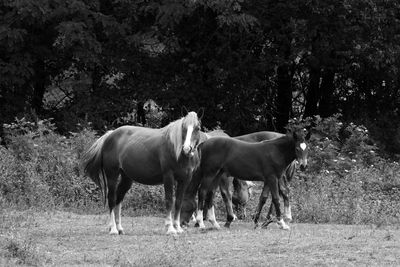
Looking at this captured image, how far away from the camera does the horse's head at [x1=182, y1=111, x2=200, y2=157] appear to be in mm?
13859

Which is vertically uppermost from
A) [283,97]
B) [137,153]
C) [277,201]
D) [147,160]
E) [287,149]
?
[283,97]

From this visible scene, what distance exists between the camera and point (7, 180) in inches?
754

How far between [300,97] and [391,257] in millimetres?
19725

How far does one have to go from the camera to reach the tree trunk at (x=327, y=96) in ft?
95.6

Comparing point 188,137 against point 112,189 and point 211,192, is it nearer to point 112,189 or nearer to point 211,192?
point 112,189

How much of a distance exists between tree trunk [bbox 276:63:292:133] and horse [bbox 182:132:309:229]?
13.7 metres

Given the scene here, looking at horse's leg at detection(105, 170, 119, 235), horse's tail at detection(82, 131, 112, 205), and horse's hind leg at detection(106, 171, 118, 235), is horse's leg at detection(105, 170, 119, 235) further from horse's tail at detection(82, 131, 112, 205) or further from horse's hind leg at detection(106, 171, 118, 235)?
horse's tail at detection(82, 131, 112, 205)

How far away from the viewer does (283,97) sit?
29.7 meters

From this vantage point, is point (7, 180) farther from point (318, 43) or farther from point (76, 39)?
point (318, 43)

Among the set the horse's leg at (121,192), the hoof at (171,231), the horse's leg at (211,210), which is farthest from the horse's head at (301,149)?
the horse's leg at (121,192)

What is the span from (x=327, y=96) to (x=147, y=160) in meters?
15.6

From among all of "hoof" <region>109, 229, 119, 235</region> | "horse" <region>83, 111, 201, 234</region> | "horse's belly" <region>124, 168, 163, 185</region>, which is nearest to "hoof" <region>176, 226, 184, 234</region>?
"horse" <region>83, 111, 201, 234</region>

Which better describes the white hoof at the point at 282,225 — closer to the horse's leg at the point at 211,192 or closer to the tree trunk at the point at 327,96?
the horse's leg at the point at 211,192

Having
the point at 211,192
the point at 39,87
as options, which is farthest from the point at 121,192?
the point at 39,87
